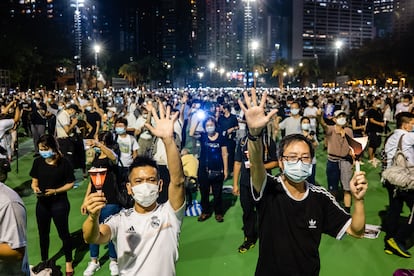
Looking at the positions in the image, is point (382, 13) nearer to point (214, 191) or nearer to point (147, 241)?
point (214, 191)

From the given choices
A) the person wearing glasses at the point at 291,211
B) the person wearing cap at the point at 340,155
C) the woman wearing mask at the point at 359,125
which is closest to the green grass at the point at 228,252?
the person wearing cap at the point at 340,155

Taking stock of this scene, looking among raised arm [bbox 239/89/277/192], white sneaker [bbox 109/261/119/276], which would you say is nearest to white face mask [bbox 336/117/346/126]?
white sneaker [bbox 109/261/119/276]

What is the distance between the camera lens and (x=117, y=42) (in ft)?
421

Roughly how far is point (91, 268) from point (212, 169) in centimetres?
288

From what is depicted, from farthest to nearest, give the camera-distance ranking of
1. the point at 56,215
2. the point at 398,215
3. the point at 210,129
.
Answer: the point at 210,129
the point at 398,215
the point at 56,215

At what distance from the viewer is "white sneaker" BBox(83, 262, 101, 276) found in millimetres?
5773

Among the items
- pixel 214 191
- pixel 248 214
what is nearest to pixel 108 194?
pixel 248 214

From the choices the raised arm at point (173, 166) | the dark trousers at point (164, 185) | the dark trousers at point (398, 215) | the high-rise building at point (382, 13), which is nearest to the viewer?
the raised arm at point (173, 166)

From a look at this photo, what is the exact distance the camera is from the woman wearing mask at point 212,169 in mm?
7969

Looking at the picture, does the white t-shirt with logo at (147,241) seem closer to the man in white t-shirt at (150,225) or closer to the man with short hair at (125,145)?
the man in white t-shirt at (150,225)

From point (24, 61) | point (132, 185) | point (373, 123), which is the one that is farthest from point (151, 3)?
point (132, 185)

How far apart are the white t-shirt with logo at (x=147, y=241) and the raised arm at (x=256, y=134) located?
56 cm

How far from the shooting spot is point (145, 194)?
3002 mm

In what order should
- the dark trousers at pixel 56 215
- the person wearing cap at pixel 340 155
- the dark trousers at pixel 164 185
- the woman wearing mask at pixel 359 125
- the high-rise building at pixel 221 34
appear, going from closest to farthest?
the dark trousers at pixel 56 215 < the dark trousers at pixel 164 185 < the person wearing cap at pixel 340 155 < the woman wearing mask at pixel 359 125 < the high-rise building at pixel 221 34
